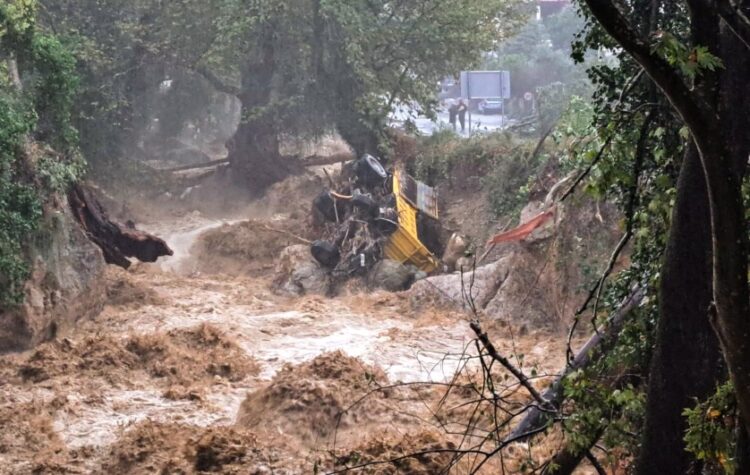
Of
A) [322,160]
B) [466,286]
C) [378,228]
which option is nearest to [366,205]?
[378,228]

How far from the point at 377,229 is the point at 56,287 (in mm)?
7120

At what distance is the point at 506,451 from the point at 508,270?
21.7 ft

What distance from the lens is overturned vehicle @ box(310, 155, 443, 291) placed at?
1888 cm

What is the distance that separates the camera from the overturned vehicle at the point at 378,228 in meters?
18.9

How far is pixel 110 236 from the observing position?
1625cm

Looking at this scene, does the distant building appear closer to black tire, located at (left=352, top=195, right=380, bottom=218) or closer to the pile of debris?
the pile of debris

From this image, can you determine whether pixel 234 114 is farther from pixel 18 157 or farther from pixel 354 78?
pixel 18 157

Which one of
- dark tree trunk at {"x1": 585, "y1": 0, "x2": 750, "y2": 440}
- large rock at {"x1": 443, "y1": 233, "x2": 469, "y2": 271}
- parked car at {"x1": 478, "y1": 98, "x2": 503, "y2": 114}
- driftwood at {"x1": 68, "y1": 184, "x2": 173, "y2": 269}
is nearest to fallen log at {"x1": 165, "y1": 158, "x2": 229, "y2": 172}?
large rock at {"x1": 443, "y1": 233, "x2": 469, "y2": 271}

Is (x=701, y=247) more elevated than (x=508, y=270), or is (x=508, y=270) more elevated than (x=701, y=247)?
(x=701, y=247)

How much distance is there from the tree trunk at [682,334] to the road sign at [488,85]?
2275 cm

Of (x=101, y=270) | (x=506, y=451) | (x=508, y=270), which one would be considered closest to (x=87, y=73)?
(x=101, y=270)

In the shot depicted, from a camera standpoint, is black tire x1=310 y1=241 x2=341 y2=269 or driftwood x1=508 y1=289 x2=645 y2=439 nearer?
driftwood x1=508 y1=289 x2=645 y2=439

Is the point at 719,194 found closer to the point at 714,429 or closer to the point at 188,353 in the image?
the point at 714,429

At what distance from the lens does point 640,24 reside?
6219 millimetres
